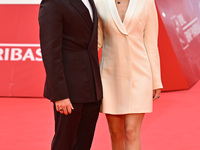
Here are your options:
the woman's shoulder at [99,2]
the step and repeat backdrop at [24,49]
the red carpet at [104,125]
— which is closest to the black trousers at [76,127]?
the woman's shoulder at [99,2]

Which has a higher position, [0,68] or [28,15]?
[28,15]

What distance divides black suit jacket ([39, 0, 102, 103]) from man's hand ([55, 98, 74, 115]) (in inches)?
1.1

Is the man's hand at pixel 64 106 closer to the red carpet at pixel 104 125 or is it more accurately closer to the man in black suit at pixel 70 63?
the man in black suit at pixel 70 63

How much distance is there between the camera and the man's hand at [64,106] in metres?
2.25

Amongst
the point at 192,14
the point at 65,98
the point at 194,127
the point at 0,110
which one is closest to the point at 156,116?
the point at 194,127

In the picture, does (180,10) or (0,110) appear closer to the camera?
(0,110)

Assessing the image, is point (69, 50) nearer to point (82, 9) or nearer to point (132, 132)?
point (82, 9)

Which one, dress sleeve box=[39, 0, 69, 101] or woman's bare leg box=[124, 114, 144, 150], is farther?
woman's bare leg box=[124, 114, 144, 150]

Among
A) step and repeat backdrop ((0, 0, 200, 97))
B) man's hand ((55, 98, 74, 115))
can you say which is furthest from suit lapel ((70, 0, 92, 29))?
step and repeat backdrop ((0, 0, 200, 97))

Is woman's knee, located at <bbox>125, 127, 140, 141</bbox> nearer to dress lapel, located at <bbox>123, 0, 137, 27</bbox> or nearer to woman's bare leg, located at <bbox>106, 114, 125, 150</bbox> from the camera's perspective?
woman's bare leg, located at <bbox>106, 114, 125, 150</bbox>

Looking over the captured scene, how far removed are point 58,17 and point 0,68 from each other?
4.28 metres

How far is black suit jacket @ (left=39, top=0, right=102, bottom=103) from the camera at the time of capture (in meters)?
2.21

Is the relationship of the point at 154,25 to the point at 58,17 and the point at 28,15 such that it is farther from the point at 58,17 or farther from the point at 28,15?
the point at 28,15

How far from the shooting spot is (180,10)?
732cm
